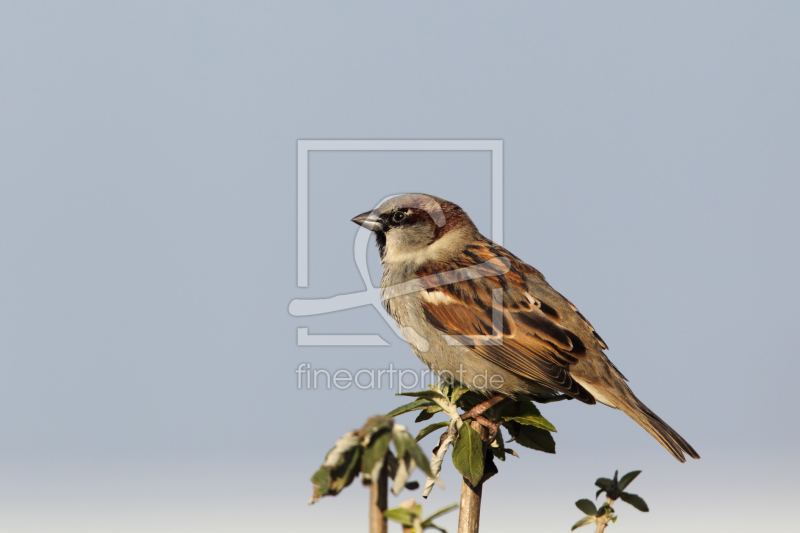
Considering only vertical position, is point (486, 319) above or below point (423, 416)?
Result: above

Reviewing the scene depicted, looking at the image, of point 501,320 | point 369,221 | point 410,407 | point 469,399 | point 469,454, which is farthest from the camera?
point 369,221

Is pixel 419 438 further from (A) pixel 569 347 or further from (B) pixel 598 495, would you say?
(A) pixel 569 347

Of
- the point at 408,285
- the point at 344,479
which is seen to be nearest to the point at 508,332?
the point at 408,285

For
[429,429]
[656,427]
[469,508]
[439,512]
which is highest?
[439,512]

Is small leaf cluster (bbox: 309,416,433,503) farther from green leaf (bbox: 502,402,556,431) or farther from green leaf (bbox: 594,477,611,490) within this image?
green leaf (bbox: 502,402,556,431)

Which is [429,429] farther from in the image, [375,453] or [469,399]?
[375,453]

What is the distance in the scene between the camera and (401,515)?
110cm

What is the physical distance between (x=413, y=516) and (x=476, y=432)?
0.89m

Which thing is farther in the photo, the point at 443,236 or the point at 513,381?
the point at 443,236

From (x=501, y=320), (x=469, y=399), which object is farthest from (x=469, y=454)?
(x=501, y=320)

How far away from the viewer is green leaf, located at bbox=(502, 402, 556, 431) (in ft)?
6.91

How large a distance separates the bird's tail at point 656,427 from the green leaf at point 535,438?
123 centimetres

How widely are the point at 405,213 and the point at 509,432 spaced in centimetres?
222

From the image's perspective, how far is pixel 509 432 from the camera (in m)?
2.20
